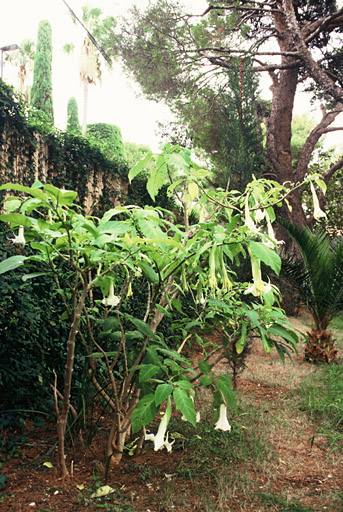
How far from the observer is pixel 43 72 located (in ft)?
54.8

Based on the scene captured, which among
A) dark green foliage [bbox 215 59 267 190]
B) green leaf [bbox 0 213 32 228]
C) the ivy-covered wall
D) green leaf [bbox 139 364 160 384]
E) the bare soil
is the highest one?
dark green foliage [bbox 215 59 267 190]

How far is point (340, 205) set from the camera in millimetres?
11945

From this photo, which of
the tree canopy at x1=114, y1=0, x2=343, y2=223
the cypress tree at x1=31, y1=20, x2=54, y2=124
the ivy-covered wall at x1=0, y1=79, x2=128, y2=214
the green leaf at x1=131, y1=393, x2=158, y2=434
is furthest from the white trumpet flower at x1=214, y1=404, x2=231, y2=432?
the cypress tree at x1=31, y1=20, x2=54, y2=124

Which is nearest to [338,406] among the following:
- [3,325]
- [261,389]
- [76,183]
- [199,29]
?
[261,389]

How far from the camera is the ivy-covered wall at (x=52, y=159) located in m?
3.58

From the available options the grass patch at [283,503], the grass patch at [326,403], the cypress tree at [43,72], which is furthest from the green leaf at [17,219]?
the cypress tree at [43,72]

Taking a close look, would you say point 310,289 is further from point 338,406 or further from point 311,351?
point 338,406

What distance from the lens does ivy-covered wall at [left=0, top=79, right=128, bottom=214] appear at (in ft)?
11.7

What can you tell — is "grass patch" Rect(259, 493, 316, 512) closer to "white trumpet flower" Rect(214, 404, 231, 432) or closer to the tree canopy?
"white trumpet flower" Rect(214, 404, 231, 432)

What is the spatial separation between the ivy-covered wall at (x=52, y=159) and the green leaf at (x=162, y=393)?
2.01m

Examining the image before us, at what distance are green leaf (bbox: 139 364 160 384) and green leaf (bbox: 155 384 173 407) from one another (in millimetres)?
92

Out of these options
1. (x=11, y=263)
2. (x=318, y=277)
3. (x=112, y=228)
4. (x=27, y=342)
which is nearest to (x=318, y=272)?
(x=318, y=277)

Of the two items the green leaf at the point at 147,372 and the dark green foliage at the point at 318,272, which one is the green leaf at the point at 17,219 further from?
the dark green foliage at the point at 318,272

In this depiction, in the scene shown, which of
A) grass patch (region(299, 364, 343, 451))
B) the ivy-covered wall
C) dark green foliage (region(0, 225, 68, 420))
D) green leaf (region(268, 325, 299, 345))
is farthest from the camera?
the ivy-covered wall
